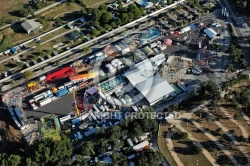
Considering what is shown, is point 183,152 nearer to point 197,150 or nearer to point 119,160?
point 197,150

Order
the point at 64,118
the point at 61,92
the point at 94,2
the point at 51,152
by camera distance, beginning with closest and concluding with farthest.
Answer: the point at 51,152
the point at 64,118
the point at 61,92
the point at 94,2

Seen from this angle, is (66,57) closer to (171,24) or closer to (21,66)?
(21,66)

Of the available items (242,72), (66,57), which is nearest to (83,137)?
(66,57)

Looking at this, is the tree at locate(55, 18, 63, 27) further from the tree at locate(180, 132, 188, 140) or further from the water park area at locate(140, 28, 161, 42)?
the tree at locate(180, 132, 188, 140)

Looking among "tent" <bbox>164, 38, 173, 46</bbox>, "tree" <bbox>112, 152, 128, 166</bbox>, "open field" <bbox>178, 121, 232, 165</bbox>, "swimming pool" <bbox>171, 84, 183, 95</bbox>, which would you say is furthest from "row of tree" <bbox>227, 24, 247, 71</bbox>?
"tree" <bbox>112, 152, 128, 166</bbox>

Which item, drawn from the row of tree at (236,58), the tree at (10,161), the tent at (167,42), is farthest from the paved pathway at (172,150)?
the tent at (167,42)

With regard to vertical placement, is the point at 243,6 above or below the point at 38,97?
above

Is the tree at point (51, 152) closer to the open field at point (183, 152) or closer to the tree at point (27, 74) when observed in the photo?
the open field at point (183, 152)

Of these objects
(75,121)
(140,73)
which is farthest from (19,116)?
(140,73)
